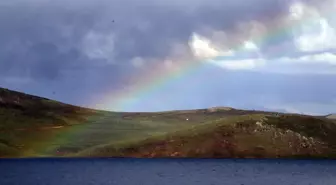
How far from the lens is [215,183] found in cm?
12500

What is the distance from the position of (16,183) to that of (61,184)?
34.6ft

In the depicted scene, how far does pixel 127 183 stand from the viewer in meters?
125

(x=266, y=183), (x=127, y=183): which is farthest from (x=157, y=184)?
(x=266, y=183)

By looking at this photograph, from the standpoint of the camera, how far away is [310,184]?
127750 mm

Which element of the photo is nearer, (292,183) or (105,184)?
(105,184)

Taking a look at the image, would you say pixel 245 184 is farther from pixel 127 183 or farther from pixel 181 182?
pixel 127 183

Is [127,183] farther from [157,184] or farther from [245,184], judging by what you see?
[245,184]

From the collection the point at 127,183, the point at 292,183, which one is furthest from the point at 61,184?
the point at 292,183

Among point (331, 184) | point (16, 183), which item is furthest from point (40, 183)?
point (331, 184)

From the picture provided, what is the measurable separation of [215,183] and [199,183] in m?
4.14

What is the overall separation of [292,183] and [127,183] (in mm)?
39414

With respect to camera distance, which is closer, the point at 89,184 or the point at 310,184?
the point at 89,184

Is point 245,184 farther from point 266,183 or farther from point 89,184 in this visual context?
point 89,184

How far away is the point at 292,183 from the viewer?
128 meters
